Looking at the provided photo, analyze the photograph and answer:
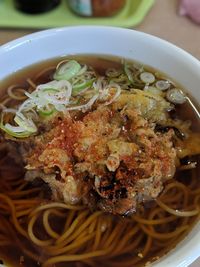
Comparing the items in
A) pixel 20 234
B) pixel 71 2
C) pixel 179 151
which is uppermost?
pixel 179 151

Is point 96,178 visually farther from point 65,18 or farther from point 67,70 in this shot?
point 65,18

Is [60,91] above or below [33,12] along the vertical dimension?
above

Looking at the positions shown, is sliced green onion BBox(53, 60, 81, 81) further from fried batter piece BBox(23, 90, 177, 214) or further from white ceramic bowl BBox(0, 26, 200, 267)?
fried batter piece BBox(23, 90, 177, 214)

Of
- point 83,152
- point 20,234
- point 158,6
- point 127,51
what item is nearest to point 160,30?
point 158,6

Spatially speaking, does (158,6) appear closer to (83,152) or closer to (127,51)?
(127,51)

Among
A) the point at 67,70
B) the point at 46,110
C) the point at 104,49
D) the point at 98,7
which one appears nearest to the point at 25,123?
the point at 46,110

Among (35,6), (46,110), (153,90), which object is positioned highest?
(153,90)

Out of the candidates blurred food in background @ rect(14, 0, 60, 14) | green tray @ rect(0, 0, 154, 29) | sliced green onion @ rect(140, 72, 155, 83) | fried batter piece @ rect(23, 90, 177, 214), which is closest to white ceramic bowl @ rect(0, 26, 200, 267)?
sliced green onion @ rect(140, 72, 155, 83)
